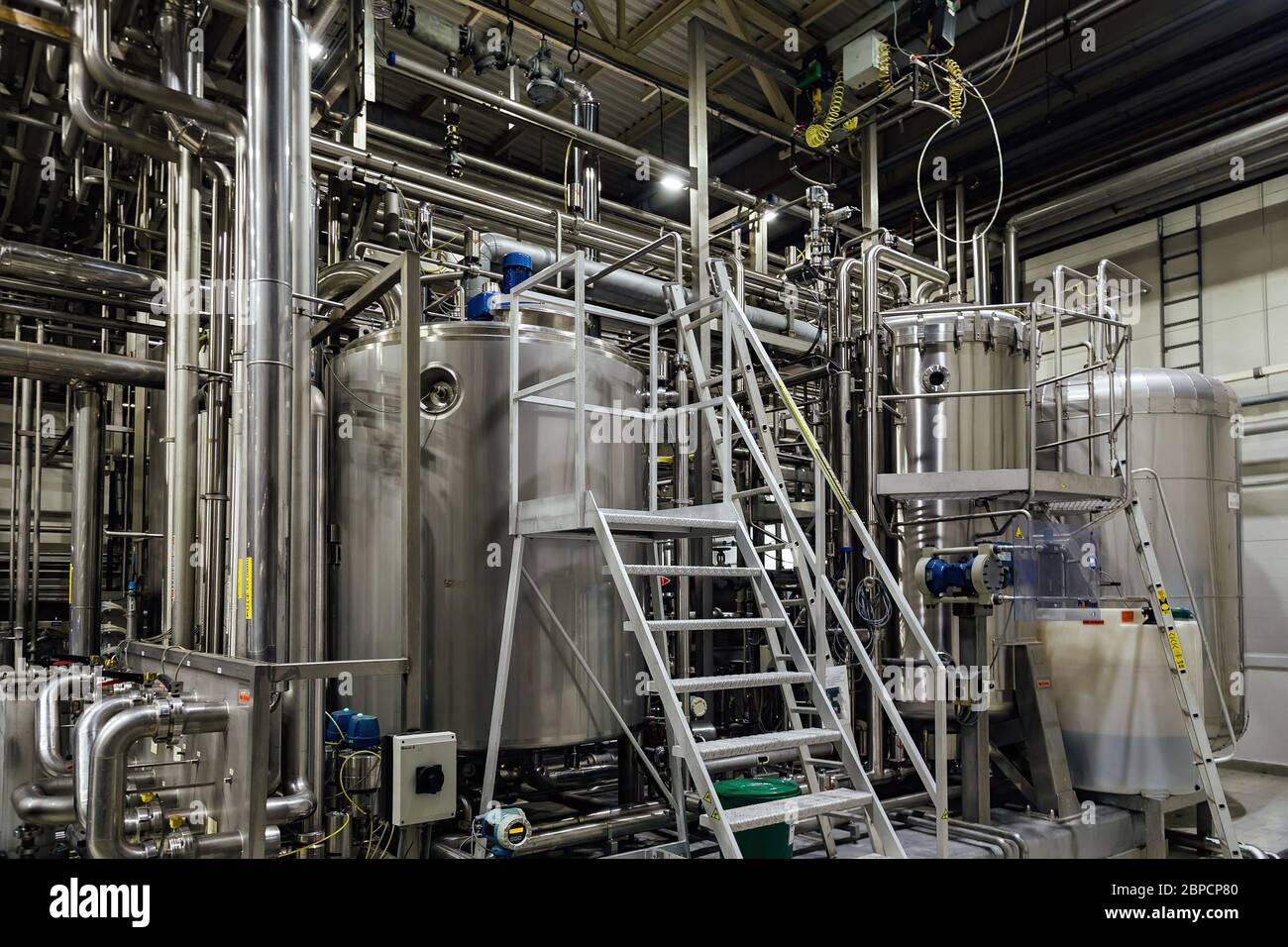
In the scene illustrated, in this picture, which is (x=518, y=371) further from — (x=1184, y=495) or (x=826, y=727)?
(x=1184, y=495)

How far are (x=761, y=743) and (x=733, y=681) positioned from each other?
285mm

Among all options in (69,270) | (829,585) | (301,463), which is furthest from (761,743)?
(69,270)

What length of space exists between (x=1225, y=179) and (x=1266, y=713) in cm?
489

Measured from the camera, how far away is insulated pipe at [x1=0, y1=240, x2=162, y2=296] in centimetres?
534

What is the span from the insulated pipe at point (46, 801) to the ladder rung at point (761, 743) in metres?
2.70

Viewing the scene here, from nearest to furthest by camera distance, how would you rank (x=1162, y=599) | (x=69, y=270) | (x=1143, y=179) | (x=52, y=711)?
1. (x=52, y=711)
2. (x=69, y=270)
3. (x=1162, y=599)
4. (x=1143, y=179)

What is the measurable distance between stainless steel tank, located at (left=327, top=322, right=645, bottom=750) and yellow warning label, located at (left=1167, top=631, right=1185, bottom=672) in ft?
11.2

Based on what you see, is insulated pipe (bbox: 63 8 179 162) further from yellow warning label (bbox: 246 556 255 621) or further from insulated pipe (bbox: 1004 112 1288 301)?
insulated pipe (bbox: 1004 112 1288 301)

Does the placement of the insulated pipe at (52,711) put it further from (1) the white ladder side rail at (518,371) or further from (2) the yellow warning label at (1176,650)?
(2) the yellow warning label at (1176,650)

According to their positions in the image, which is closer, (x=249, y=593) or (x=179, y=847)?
(x=179, y=847)

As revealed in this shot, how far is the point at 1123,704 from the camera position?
6051mm

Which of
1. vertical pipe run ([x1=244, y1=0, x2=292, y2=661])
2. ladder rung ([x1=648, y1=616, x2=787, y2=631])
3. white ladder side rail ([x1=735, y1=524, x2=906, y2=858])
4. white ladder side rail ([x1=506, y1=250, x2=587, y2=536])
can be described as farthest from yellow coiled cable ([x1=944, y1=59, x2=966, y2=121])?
vertical pipe run ([x1=244, y1=0, x2=292, y2=661])

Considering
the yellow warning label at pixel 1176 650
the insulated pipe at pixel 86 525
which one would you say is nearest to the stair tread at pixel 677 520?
the yellow warning label at pixel 1176 650
